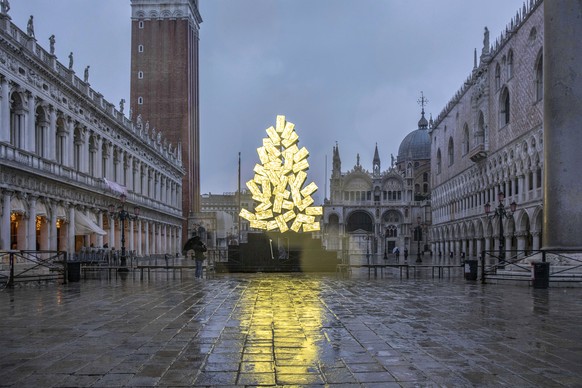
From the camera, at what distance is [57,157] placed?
36.1 metres

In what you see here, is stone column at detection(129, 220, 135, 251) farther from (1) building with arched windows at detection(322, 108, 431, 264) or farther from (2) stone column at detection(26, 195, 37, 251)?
(1) building with arched windows at detection(322, 108, 431, 264)

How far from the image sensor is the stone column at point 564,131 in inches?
679

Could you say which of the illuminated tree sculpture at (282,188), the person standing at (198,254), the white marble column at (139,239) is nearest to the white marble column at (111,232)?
the white marble column at (139,239)

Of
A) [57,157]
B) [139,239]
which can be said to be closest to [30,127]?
[57,157]

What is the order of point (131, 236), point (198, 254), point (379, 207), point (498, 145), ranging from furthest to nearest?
point (379, 207)
point (131, 236)
point (498, 145)
point (198, 254)

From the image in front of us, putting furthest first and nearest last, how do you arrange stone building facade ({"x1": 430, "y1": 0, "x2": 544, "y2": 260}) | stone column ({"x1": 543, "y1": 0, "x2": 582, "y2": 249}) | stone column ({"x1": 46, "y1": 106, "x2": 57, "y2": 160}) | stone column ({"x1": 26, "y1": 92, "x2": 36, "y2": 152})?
stone building facade ({"x1": 430, "y1": 0, "x2": 544, "y2": 260}) → stone column ({"x1": 46, "y1": 106, "x2": 57, "y2": 160}) → stone column ({"x1": 26, "y1": 92, "x2": 36, "y2": 152}) → stone column ({"x1": 543, "y1": 0, "x2": 582, "y2": 249})

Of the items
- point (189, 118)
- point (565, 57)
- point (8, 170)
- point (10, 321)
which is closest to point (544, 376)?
point (10, 321)

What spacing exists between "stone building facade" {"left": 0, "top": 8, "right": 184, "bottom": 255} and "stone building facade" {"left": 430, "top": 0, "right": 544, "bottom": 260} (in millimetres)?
22692

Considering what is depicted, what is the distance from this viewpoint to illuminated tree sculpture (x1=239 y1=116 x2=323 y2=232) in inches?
1145

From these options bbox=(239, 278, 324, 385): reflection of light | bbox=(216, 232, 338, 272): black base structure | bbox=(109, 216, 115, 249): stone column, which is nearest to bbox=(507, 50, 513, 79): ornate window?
bbox=(216, 232, 338, 272): black base structure

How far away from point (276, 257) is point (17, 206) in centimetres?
1264

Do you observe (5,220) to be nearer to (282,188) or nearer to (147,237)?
(282,188)

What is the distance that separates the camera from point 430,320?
10.2 meters

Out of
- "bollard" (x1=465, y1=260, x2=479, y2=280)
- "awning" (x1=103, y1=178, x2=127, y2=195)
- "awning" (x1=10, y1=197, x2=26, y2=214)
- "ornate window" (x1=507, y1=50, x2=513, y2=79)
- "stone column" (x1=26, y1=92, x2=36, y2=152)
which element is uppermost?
"ornate window" (x1=507, y1=50, x2=513, y2=79)
